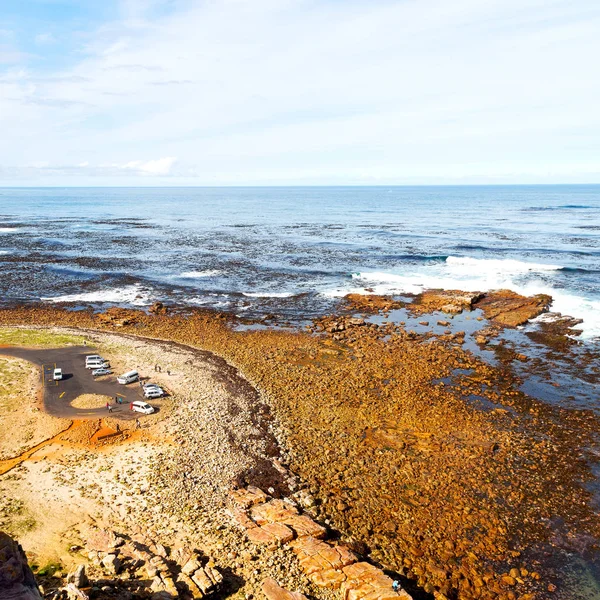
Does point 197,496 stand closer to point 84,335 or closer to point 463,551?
point 463,551

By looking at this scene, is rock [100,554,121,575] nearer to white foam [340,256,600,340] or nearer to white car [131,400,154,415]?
white car [131,400,154,415]

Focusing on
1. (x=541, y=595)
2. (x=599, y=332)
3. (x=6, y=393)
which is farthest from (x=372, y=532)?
(x=599, y=332)

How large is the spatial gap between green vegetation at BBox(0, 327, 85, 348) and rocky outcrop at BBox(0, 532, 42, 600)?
42.5 metres

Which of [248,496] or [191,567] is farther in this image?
[248,496]

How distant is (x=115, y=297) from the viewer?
73.9 meters

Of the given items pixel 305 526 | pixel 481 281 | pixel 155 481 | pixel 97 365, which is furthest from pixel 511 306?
pixel 155 481

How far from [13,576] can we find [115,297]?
213ft

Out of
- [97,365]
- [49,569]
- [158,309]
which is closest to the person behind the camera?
[49,569]

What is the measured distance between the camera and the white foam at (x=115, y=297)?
71.2m

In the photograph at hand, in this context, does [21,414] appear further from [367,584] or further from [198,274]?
[198,274]

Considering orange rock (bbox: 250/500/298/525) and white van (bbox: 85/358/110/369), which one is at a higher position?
white van (bbox: 85/358/110/369)


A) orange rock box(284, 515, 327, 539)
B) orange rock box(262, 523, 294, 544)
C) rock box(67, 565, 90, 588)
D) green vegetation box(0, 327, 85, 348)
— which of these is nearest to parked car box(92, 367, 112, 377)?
green vegetation box(0, 327, 85, 348)

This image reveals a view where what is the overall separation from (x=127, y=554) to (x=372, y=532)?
13.3 metres

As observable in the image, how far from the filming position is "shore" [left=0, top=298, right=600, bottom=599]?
79.2 ft
